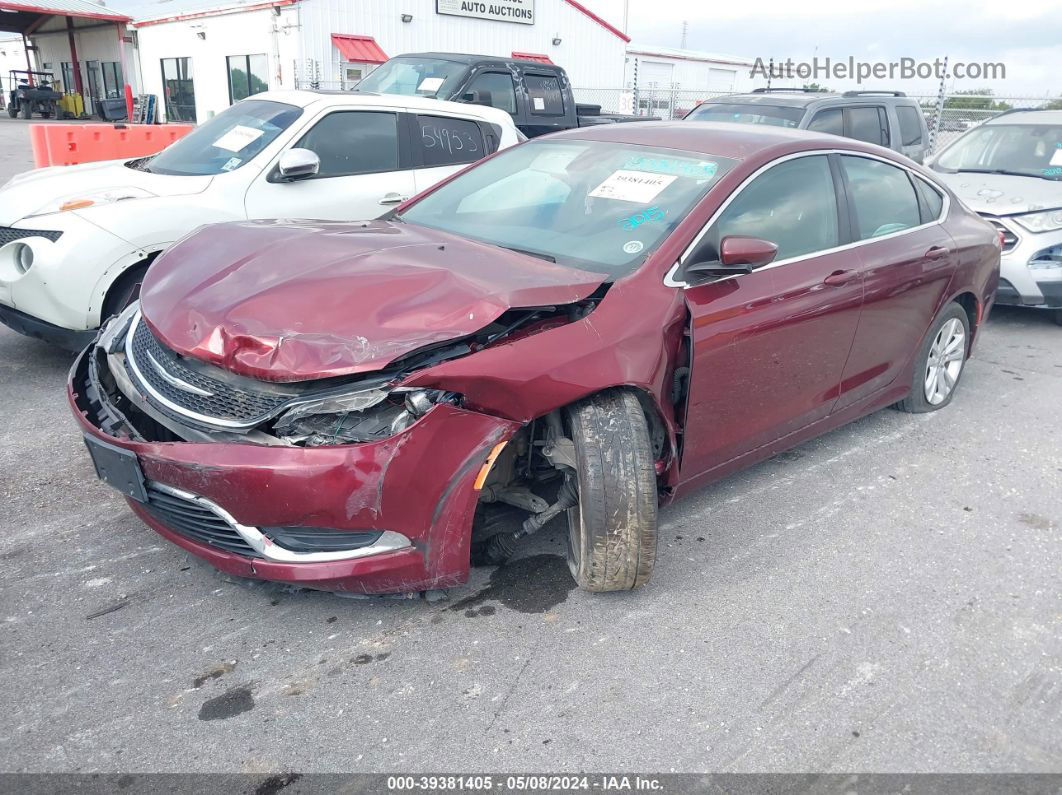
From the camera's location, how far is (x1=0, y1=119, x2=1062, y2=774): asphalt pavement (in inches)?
93.2

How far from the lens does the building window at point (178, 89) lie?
27.6 meters

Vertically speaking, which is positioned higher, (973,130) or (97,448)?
(973,130)

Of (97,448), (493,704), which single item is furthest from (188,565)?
(493,704)

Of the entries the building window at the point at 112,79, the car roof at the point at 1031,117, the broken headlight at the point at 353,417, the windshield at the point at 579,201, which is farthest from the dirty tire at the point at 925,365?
the building window at the point at 112,79

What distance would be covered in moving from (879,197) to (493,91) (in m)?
6.12

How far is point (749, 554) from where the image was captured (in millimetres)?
3447

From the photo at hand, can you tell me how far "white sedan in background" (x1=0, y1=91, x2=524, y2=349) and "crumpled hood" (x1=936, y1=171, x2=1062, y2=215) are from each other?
4.09 metres

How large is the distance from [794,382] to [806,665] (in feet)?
4.37

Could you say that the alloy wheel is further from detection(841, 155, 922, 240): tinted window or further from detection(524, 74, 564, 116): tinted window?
detection(524, 74, 564, 116): tinted window

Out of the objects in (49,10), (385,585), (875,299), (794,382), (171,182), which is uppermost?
(49,10)

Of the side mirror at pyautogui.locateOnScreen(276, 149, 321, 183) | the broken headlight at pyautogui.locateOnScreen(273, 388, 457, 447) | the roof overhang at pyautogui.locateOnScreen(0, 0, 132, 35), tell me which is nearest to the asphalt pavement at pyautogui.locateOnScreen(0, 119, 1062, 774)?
the broken headlight at pyautogui.locateOnScreen(273, 388, 457, 447)

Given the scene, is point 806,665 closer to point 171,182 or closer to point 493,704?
point 493,704

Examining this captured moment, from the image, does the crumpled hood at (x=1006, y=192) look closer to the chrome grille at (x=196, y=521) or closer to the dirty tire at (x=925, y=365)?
the dirty tire at (x=925, y=365)

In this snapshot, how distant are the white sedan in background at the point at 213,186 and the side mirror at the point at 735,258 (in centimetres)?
285
